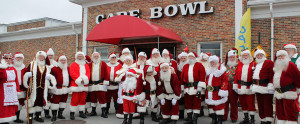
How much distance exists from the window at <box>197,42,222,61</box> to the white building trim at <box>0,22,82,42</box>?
7238 millimetres

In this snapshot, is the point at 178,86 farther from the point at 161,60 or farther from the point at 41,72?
the point at 41,72

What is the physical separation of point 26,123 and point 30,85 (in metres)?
1.05

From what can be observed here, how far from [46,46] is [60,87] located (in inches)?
372

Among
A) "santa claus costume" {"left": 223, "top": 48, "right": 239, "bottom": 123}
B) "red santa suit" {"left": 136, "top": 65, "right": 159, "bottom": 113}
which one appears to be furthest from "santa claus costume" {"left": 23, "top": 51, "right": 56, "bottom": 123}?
"santa claus costume" {"left": 223, "top": 48, "right": 239, "bottom": 123}

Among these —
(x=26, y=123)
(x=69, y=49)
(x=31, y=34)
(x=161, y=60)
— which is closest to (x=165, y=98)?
(x=161, y=60)

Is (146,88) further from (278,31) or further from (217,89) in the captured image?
(278,31)

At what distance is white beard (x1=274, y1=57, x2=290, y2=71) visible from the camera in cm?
454

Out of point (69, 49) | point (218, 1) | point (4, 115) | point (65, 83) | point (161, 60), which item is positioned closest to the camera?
point (4, 115)

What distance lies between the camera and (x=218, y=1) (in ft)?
29.7

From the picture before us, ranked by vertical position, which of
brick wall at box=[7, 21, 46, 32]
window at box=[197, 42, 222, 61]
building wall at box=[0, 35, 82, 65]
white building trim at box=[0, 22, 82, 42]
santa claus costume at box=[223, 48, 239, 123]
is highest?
brick wall at box=[7, 21, 46, 32]

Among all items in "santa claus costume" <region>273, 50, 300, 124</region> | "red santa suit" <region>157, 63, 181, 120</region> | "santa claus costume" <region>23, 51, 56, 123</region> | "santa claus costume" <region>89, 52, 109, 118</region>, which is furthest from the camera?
"santa claus costume" <region>89, 52, 109, 118</region>

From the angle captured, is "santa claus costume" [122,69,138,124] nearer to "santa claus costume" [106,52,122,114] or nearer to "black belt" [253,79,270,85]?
"santa claus costume" [106,52,122,114]

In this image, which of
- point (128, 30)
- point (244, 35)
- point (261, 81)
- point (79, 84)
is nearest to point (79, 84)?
point (79, 84)

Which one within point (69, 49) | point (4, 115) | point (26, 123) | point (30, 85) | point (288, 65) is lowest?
point (26, 123)
